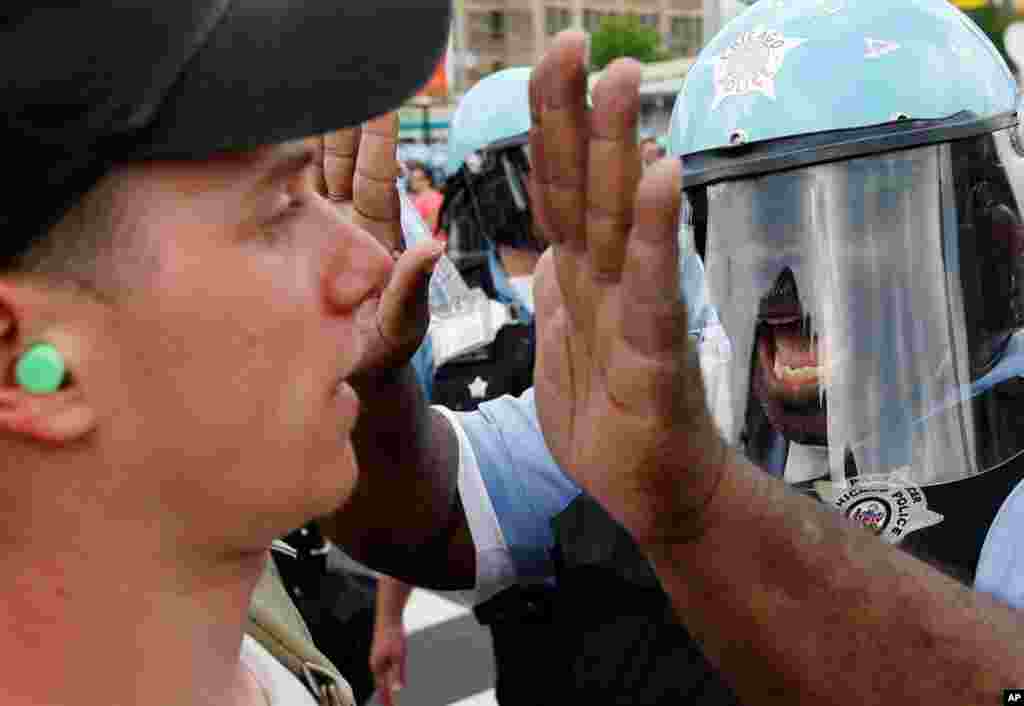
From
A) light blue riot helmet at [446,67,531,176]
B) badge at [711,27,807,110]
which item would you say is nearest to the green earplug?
badge at [711,27,807,110]

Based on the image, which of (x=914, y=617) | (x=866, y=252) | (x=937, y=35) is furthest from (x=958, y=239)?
(x=914, y=617)

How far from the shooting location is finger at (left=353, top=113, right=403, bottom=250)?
1.53 meters

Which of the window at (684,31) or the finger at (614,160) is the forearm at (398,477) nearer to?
the finger at (614,160)

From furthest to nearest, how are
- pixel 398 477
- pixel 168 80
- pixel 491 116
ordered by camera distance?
1. pixel 491 116
2. pixel 398 477
3. pixel 168 80

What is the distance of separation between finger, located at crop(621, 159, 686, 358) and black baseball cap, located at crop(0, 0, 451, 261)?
255 mm

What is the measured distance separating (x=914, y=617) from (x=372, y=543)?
915 millimetres

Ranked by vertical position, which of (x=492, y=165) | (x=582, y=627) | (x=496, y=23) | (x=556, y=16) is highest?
(x=556, y=16)

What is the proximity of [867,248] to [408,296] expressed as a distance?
2.36 feet

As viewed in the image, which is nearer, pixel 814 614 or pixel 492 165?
pixel 814 614

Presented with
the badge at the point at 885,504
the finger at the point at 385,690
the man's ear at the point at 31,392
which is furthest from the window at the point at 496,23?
the man's ear at the point at 31,392

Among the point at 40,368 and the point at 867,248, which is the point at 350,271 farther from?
the point at 867,248

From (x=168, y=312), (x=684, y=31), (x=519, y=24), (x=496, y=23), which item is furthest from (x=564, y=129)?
(x=684, y=31)

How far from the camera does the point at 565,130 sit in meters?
0.95

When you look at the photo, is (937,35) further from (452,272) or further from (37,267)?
(37,267)
